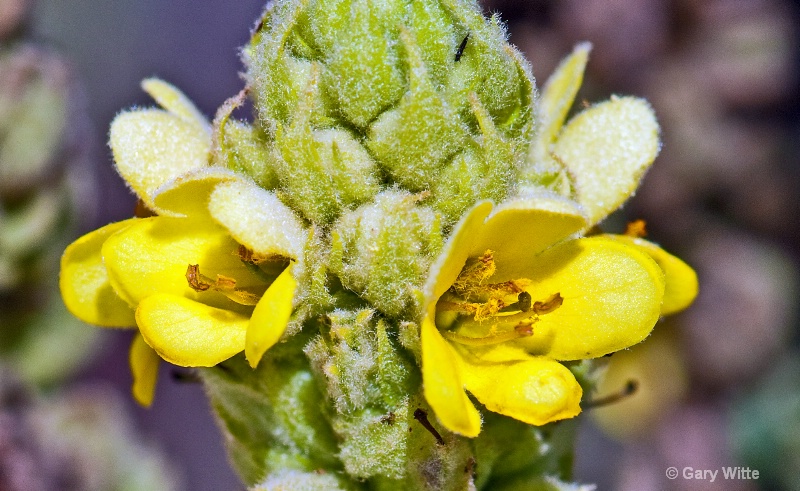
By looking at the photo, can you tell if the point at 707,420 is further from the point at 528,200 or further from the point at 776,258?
the point at 528,200

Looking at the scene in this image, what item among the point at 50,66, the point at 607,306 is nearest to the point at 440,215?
the point at 607,306

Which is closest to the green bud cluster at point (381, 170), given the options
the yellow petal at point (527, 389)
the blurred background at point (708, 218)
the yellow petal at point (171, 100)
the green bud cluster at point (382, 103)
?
the green bud cluster at point (382, 103)

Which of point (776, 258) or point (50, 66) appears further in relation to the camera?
point (776, 258)

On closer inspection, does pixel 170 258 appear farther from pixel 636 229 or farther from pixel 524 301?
pixel 636 229

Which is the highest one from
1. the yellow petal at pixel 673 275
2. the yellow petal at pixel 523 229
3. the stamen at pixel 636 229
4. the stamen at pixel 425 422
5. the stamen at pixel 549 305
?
the yellow petal at pixel 523 229

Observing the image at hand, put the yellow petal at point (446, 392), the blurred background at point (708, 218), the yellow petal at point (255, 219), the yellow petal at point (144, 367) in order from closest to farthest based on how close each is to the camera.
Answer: the yellow petal at point (446, 392) < the yellow petal at point (255, 219) < the yellow petal at point (144, 367) < the blurred background at point (708, 218)

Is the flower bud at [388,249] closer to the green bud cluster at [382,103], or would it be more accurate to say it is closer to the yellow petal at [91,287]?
the green bud cluster at [382,103]

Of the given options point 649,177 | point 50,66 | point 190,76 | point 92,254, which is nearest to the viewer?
point 92,254
